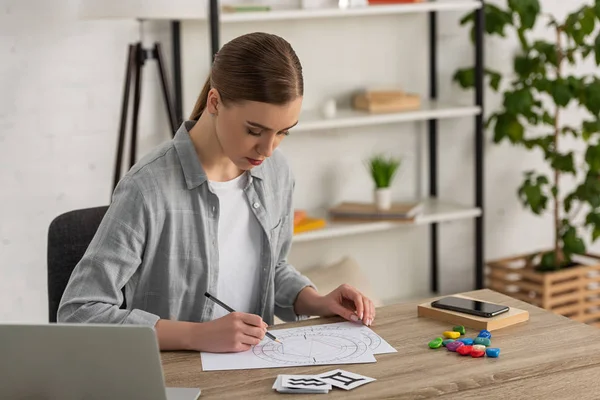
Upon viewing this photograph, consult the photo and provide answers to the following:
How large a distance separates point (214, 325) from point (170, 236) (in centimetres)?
26

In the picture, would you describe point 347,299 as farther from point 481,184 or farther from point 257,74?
point 481,184

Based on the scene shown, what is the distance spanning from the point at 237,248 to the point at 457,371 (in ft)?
2.01

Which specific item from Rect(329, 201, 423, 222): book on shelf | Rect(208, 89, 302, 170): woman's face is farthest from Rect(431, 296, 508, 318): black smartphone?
Rect(329, 201, 423, 222): book on shelf

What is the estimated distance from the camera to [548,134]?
13.3 ft

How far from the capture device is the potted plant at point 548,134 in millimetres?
3631

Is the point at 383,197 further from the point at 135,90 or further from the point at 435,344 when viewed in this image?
the point at 435,344

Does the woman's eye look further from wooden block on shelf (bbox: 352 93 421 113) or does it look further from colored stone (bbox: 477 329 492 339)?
wooden block on shelf (bbox: 352 93 421 113)

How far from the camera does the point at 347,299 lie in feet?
6.43

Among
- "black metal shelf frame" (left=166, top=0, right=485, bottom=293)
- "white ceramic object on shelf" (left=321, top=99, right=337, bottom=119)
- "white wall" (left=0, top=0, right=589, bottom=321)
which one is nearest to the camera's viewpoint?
"white wall" (left=0, top=0, right=589, bottom=321)

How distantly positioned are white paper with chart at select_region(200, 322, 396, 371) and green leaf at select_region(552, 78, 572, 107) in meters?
2.03

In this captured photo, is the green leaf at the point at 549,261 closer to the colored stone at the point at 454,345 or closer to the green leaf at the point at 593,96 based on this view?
the green leaf at the point at 593,96

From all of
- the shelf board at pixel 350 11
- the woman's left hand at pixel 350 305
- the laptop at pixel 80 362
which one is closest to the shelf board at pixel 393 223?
the shelf board at pixel 350 11

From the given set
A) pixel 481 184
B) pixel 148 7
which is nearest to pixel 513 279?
pixel 481 184

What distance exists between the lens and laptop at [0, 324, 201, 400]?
1421 millimetres
